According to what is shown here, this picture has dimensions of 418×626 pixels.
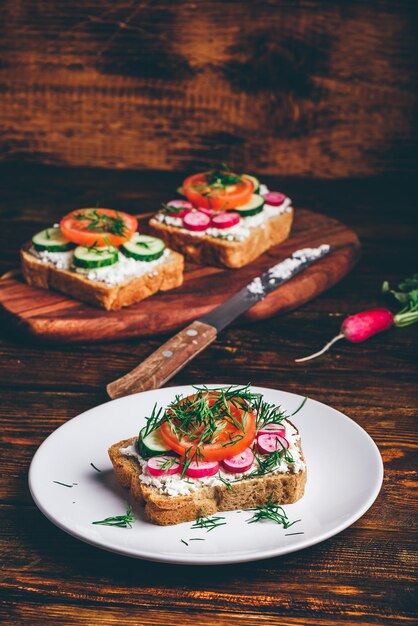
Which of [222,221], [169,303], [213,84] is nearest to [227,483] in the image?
[169,303]

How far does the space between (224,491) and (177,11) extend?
301cm

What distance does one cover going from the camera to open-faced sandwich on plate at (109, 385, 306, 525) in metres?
2.05

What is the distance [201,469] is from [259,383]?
791 millimetres

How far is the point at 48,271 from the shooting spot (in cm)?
330

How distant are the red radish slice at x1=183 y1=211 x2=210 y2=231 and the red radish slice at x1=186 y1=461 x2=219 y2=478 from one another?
163cm

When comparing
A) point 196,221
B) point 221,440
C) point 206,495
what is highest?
point 221,440

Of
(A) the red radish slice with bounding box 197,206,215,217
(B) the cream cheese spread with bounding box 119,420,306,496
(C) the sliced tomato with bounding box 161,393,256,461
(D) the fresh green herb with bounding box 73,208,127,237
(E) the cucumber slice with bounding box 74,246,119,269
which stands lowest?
(A) the red radish slice with bounding box 197,206,215,217

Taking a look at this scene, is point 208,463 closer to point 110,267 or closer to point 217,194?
point 110,267

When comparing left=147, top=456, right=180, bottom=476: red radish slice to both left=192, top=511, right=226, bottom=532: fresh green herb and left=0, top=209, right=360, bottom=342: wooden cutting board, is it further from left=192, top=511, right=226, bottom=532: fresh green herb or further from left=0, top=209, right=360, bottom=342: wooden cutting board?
left=0, top=209, right=360, bottom=342: wooden cutting board

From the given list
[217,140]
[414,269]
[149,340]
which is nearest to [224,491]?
[149,340]

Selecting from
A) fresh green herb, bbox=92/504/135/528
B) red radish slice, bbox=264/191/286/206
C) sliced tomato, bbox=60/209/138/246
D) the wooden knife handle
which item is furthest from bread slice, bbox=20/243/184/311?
fresh green herb, bbox=92/504/135/528

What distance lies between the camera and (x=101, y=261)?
10.5 feet

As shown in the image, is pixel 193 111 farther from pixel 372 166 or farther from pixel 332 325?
pixel 332 325

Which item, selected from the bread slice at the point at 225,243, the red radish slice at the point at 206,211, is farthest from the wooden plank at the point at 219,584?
the red radish slice at the point at 206,211
